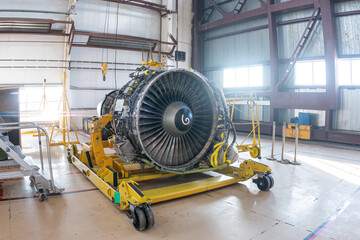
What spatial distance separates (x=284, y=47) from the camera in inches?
476

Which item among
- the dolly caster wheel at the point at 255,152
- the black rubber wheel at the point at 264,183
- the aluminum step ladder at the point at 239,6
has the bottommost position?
the black rubber wheel at the point at 264,183

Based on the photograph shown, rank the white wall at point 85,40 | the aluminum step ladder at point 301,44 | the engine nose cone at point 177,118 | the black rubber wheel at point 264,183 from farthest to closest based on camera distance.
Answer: the white wall at point 85,40
the aluminum step ladder at point 301,44
the black rubber wheel at point 264,183
the engine nose cone at point 177,118

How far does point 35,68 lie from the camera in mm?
12945

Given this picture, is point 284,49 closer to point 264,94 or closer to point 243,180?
point 264,94

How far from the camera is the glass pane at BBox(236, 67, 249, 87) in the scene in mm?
13844

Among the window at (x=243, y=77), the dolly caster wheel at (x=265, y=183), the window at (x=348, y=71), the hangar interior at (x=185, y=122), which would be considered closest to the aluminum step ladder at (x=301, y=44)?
the hangar interior at (x=185, y=122)

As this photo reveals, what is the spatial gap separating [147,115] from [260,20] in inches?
429

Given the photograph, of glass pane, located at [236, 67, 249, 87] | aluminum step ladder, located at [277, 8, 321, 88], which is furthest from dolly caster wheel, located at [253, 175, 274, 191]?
glass pane, located at [236, 67, 249, 87]

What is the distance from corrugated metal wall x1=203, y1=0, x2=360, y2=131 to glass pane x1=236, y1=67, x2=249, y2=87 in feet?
1.09

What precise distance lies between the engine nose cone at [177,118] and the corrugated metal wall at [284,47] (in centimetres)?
852

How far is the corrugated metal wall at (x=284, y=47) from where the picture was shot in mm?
10016

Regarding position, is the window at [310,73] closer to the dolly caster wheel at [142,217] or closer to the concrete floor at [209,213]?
the concrete floor at [209,213]

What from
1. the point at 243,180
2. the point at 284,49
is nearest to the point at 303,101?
the point at 284,49

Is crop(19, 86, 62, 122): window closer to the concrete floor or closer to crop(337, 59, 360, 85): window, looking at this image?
the concrete floor
